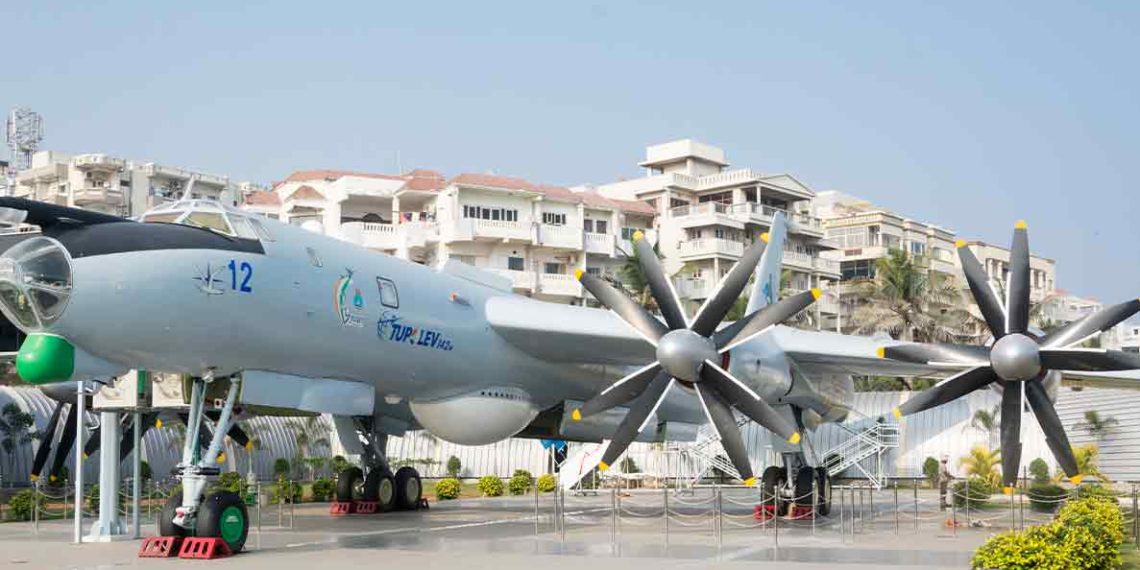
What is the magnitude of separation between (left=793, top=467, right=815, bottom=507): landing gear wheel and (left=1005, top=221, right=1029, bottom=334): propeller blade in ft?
22.4

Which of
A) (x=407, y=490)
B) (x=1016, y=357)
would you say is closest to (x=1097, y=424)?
(x=1016, y=357)

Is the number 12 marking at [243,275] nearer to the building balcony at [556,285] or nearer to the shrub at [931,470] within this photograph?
the shrub at [931,470]

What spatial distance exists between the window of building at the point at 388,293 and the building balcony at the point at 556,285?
48.2 m

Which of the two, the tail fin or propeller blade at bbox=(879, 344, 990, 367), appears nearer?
propeller blade at bbox=(879, 344, 990, 367)

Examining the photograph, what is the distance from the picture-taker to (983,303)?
17.6 metres

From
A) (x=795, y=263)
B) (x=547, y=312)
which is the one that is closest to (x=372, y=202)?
(x=795, y=263)

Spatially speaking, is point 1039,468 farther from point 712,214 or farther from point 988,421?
point 712,214

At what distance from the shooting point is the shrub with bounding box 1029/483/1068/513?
2544cm

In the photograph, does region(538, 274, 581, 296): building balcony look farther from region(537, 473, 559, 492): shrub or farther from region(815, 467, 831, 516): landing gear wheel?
region(815, 467, 831, 516): landing gear wheel

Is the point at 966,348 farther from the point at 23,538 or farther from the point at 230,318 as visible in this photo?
the point at 23,538

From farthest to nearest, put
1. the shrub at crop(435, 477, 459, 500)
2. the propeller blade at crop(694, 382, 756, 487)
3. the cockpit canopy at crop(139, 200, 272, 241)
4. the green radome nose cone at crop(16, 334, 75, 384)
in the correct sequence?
the shrub at crop(435, 477, 459, 500) < the propeller blade at crop(694, 382, 756, 487) < the cockpit canopy at crop(139, 200, 272, 241) < the green radome nose cone at crop(16, 334, 75, 384)

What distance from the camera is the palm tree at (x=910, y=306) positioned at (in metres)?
57.9

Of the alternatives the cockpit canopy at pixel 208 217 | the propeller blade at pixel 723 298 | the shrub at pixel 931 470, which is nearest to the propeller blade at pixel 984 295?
the propeller blade at pixel 723 298

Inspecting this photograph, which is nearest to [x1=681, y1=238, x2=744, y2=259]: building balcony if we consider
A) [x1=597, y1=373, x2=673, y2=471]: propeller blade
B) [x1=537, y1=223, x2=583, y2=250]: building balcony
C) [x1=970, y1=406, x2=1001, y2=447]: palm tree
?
[x1=537, y1=223, x2=583, y2=250]: building balcony
